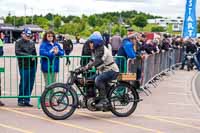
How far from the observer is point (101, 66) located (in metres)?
9.65

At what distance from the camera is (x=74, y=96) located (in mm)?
9344

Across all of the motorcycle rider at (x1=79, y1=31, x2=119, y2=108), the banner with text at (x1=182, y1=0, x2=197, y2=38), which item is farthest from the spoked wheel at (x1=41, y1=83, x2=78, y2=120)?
the banner with text at (x1=182, y1=0, x2=197, y2=38)

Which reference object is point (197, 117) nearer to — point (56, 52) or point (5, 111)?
point (56, 52)

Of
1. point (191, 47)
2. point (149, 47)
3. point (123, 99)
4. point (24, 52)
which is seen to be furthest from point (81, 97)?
point (191, 47)

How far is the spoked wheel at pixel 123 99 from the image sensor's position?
9.71 metres

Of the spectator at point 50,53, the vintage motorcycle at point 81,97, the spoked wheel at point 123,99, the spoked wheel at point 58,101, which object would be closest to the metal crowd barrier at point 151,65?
the spectator at point 50,53

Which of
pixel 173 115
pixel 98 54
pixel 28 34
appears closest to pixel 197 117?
pixel 173 115

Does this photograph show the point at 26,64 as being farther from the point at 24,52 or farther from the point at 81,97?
the point at 81,97

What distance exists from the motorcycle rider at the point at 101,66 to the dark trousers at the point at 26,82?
179cm

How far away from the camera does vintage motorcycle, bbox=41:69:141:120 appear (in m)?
9.34

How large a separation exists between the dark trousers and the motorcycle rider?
1.79 metres

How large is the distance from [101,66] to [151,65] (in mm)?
6421

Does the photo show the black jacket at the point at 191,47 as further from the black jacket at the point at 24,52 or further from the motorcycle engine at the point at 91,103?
the motorcycle engine at the point at 91,103

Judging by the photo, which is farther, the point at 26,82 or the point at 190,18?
the point at 190,18
